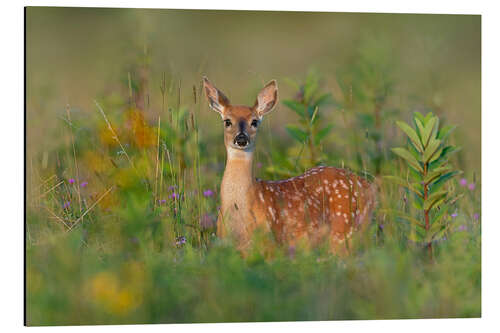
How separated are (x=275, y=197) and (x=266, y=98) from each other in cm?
66

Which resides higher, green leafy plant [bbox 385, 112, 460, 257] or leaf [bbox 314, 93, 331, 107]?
leaf [bbox 314, 93, 331, 107]

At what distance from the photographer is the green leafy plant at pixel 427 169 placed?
552 centimetres

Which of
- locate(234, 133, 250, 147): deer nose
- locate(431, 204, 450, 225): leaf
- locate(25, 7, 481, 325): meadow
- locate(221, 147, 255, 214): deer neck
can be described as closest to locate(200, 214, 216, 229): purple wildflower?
locate(25, 7, 481, 325): meadow

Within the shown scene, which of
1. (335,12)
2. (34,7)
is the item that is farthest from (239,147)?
(34,7)

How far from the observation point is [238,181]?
5.83m

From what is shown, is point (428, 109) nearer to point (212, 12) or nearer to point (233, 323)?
point (212, 12)

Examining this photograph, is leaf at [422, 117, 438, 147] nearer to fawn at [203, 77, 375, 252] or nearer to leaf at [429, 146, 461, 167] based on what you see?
leaf at [429, 146, 461, 167]

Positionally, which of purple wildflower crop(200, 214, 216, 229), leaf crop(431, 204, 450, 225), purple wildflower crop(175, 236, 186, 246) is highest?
leaf crop(431, 204, 450, 225)

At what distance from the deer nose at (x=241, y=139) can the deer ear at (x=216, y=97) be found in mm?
316

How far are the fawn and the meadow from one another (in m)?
0.17

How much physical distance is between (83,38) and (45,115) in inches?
33.4

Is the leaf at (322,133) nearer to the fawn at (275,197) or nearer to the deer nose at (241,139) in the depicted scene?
the fawn at (275,197)

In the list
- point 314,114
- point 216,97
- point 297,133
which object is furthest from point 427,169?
point 216,97

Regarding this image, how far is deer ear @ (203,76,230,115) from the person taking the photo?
5.98 metres
